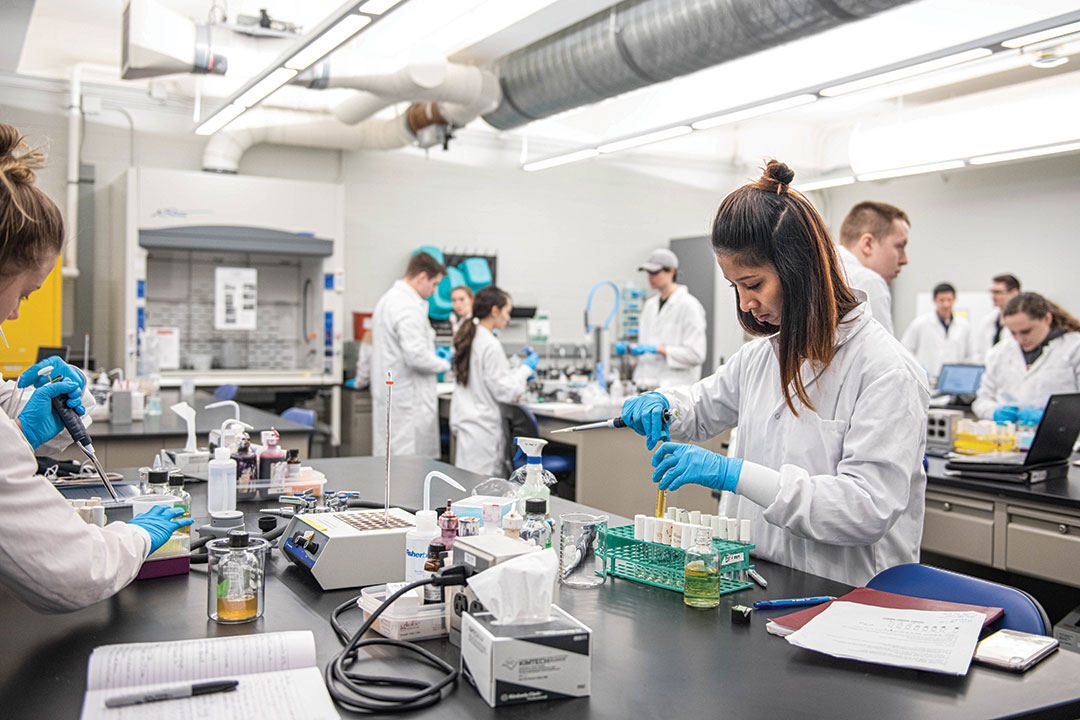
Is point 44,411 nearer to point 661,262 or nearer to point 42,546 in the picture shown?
point 42,546

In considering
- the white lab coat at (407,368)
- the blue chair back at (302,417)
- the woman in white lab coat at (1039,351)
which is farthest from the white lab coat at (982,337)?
the blue chair back at (302,417)

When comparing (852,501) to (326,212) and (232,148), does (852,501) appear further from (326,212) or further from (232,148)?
(232,148)

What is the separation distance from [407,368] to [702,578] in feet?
12.0

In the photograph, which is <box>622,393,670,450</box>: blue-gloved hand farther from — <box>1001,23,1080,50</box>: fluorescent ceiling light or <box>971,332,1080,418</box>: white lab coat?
<box>971,332,1080,418</box>: white lab coat

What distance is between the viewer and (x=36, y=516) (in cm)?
105

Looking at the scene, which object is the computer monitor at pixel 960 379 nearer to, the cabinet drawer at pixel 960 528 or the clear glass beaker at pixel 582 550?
the cabinet drawer at pixel 960 528

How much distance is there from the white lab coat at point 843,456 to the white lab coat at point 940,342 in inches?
234

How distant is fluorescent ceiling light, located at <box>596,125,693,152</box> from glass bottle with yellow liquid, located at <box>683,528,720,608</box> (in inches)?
143

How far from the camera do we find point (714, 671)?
112cm

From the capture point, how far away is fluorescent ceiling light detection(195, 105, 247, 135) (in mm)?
4695

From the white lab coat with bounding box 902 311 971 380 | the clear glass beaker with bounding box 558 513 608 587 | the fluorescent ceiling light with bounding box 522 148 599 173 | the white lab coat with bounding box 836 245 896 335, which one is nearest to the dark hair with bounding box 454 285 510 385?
the fluorescent ceiling light with bounding box 522 148 599 173

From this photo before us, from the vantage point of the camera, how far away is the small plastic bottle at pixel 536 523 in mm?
1461

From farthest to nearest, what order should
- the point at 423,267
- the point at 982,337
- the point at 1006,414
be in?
the point at 982,337, the point at 423,267, the point at 1006,414

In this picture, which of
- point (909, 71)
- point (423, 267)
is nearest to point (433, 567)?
point (909, 71)
